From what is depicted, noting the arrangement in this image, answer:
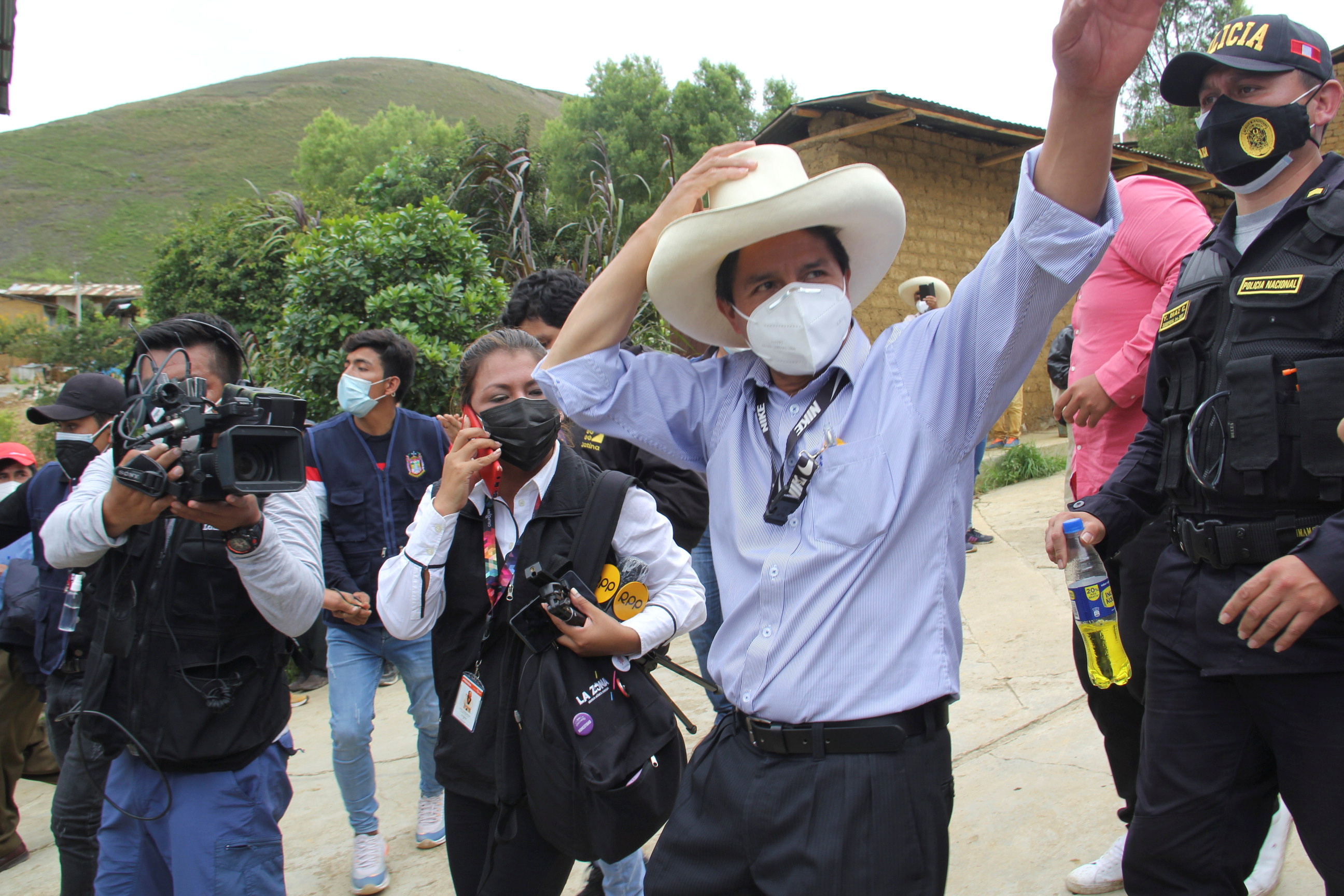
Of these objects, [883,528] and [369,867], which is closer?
[883,528]

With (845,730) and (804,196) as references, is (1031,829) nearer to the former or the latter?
(845,730)

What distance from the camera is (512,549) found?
2486 mm

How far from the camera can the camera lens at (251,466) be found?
2158 millimetres

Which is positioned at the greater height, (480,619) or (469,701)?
(480,619)

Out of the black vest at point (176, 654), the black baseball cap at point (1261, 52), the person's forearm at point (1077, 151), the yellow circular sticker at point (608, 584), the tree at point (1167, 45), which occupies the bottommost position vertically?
the black vest at point (176, 654)

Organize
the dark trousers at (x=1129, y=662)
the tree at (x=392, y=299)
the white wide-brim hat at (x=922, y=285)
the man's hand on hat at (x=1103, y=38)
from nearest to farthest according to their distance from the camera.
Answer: the man's hand on hat at (x=1103, y=38) → the dark trousers at (x=1129, y=662) → the tree at (x=392, y=299) → the white wide-brim hat at (x=922, y=285)

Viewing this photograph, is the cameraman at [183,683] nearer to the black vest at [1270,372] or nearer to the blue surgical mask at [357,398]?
the blue surgical mask at [357,398]

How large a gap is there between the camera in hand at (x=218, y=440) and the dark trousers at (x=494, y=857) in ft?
3.17

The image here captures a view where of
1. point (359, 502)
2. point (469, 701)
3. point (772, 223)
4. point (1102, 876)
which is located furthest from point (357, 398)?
point (1102, 876)

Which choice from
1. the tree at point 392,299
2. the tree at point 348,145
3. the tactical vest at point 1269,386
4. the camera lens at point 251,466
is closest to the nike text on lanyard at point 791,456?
the tactical vest at point 1269,386

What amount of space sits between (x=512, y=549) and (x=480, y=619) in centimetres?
21

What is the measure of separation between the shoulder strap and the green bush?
813cm

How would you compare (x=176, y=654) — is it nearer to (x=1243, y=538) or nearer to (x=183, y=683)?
(x=183, y=683)

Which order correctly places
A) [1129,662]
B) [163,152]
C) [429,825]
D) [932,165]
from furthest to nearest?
[163,152]
[932,165]
[429,825]
[1129,662]
